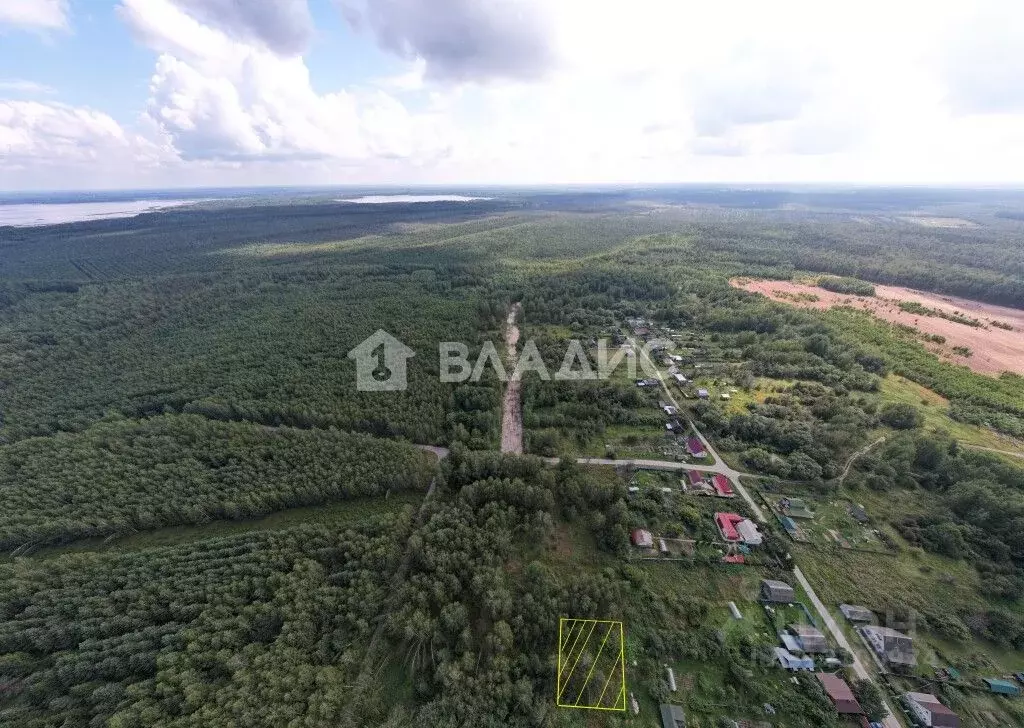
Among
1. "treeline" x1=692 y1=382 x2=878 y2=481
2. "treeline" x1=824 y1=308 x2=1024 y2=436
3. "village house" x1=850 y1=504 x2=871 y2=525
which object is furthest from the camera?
"treeline" x1=824 y1=308 x2=1024 y2=436

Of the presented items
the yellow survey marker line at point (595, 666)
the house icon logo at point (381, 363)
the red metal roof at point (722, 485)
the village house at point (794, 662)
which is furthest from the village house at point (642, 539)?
the house icon logo at point (381, 363)

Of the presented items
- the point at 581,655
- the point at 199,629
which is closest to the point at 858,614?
the point at 581,655

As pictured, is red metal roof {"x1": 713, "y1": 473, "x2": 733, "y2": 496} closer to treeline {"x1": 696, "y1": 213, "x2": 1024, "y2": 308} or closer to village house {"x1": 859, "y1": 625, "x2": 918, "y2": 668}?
village house {"x1": 859, "y1": 625, "x2": 918, "y2": 668}

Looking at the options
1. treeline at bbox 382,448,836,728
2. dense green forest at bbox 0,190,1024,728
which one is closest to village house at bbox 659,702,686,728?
treeline at bbox 382,448,836,728

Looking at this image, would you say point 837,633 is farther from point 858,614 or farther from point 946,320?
point 946,320

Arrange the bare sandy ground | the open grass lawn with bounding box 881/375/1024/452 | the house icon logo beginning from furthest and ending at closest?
1. the bare sandy ground
2. the house icon logo
3. the open grass lawn with bounding box 881/375/1024/452

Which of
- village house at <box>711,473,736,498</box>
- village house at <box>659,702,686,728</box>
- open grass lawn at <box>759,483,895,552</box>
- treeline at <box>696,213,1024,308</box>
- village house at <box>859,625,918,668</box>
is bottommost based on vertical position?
village house at <box>659,702,686,728</box>
